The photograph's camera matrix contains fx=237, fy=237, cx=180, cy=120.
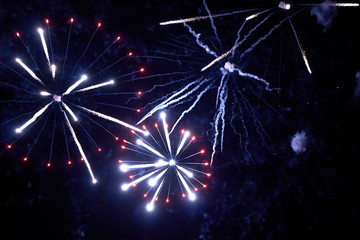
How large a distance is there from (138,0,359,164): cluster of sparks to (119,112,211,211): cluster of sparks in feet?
3.56

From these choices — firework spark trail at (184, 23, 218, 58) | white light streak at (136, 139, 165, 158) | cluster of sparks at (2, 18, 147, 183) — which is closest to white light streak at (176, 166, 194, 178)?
white light streak at (136, 139, 165, 158)

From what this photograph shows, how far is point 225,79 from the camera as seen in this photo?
11.9 m

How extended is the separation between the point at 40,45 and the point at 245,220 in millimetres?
14170

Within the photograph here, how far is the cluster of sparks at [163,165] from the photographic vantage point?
12.0 m

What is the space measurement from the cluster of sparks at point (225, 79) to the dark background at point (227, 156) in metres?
0.30

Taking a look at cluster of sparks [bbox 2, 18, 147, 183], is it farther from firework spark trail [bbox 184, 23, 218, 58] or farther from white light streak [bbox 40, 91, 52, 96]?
firework spark trail [bbox 184, 23, 218, 58]

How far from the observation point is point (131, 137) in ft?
40.7

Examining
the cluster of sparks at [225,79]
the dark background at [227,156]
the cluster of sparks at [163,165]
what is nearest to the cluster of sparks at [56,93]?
the dark background at [227,156]

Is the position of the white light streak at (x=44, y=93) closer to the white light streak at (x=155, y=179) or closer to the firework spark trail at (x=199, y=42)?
the white light streak at (x=155, y=179)

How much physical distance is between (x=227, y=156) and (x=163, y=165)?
3524 millimetres

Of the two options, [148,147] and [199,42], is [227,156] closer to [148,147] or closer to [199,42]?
[148,147]

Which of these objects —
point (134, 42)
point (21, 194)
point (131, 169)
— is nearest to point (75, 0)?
point (134, 42)

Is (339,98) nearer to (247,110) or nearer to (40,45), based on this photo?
(247,110)

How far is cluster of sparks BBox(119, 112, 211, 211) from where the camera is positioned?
1205 cm
